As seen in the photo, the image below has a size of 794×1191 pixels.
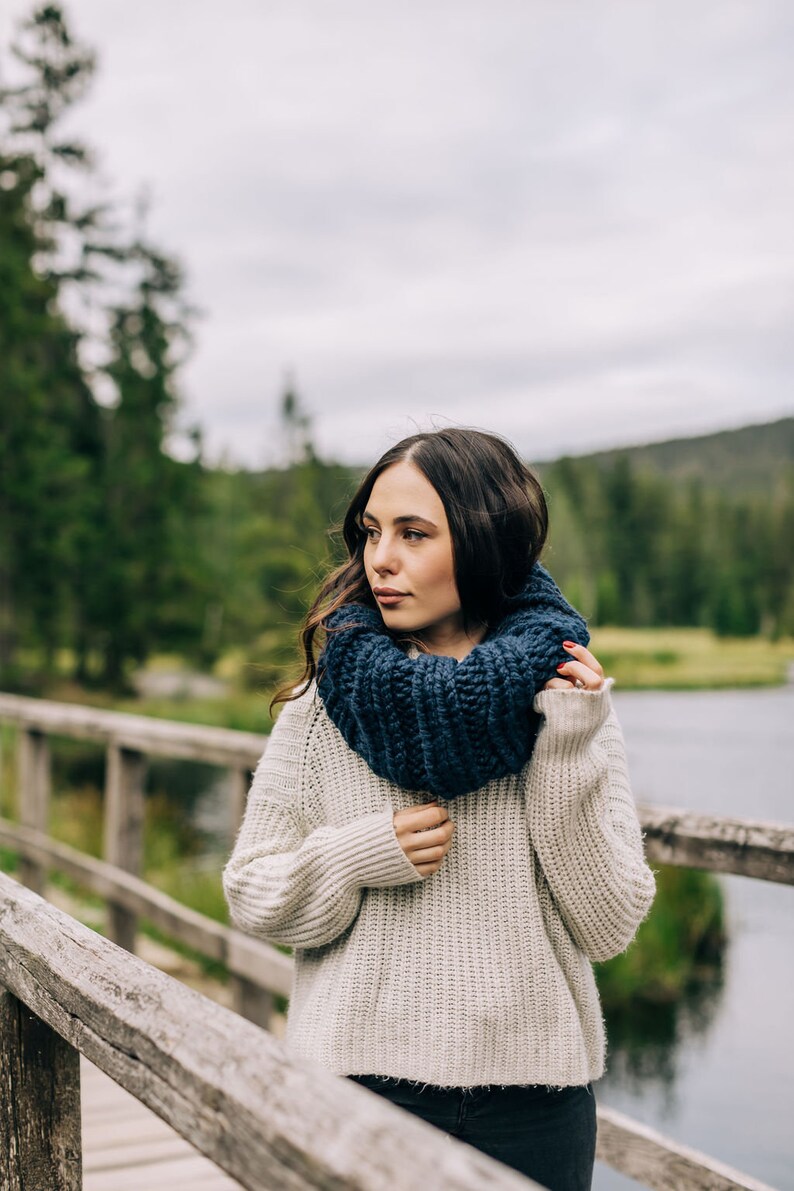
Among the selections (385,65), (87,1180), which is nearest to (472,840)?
(87,1180)

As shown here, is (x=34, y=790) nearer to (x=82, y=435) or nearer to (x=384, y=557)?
(x=384, y=557)

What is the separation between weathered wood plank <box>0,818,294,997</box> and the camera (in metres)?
3.35

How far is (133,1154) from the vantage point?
2783mm

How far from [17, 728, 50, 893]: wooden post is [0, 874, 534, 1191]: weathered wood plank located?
4.07m

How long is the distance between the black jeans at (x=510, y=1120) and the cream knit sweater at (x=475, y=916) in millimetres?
37

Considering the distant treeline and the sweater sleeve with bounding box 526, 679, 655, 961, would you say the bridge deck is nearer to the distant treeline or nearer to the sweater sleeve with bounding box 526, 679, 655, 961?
the sweater sleeve with bounding box 526, 679, 655, 961

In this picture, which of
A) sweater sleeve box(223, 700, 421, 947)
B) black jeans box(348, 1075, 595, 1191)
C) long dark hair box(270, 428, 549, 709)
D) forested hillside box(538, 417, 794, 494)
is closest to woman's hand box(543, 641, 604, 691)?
long dark hair box(270, 428, 549, 709)

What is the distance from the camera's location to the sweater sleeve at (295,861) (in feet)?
5.02

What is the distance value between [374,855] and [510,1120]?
0.40m

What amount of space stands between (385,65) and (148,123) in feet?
26.4

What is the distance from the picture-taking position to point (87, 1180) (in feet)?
8.59

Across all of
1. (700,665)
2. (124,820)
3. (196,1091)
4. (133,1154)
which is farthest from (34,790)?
(700,665)

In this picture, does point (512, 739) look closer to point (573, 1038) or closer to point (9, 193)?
point (573, 1038)

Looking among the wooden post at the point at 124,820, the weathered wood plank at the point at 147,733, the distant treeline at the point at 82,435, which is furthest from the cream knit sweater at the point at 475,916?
the distant treeline at the point at 82,435
